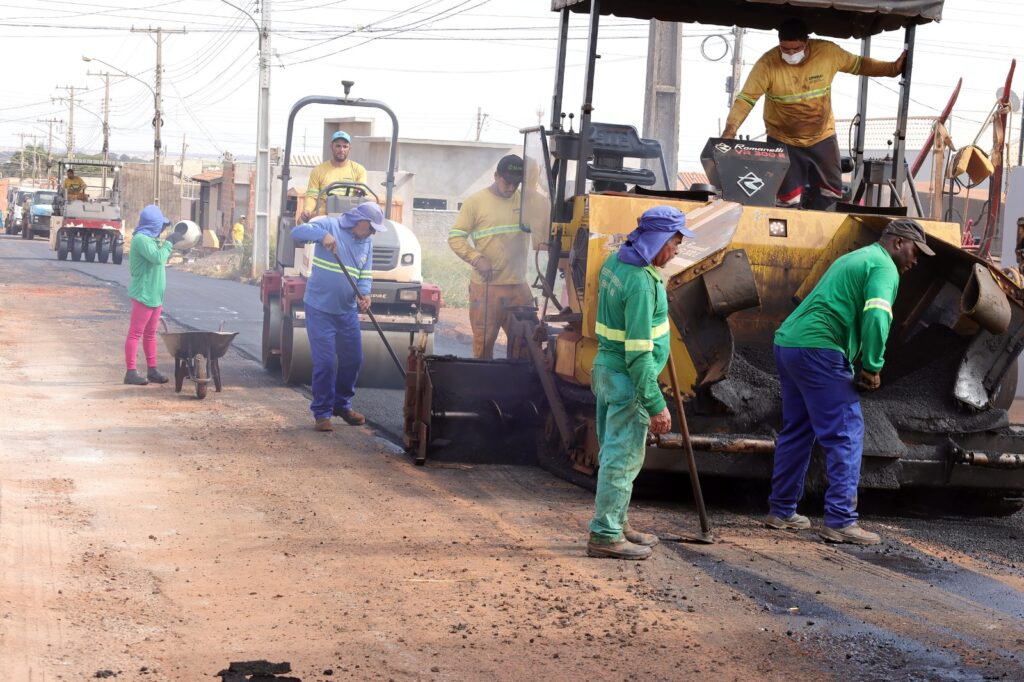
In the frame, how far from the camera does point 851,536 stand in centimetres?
654

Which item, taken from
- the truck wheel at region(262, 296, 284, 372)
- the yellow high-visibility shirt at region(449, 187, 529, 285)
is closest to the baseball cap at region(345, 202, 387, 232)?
the yellow high-visibility shirt at region(449, 187, 529, 285)

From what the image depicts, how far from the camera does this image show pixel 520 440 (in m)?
8.63

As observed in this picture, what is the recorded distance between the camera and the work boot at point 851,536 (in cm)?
653

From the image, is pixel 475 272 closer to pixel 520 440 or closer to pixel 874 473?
pixel 520 440

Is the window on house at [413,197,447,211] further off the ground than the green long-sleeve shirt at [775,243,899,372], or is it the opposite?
the window on house at [413,197,447,211]

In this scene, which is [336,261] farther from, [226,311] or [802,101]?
[226,311]

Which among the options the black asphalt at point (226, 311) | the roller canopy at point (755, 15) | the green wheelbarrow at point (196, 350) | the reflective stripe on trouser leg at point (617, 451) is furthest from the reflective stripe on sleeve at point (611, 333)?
the green wheelbarrow at point (196, 350)

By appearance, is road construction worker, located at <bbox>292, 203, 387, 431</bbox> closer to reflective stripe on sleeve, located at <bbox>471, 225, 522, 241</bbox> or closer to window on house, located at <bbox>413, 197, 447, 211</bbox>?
reflective stripe on sleeve, located at <bbox>471, 225, 522, 241</bbox>

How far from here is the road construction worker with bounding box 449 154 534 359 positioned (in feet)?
34.2

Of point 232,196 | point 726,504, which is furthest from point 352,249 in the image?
point 232,196

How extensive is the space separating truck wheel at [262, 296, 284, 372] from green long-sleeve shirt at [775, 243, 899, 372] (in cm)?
650

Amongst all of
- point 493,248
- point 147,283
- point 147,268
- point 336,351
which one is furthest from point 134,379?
point 493,248

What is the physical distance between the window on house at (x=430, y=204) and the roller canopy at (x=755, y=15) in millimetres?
33429

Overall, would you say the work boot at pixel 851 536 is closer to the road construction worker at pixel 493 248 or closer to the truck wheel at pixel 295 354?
the road construction worker at pixel 493 248
